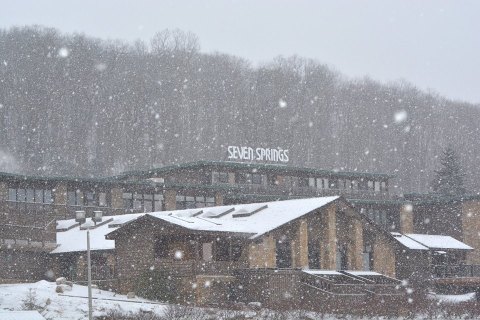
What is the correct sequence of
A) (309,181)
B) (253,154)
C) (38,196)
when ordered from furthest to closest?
1. (253,154)
2. (309,181)
3. (38,196)

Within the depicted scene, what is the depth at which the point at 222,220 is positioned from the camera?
5594 centimetres

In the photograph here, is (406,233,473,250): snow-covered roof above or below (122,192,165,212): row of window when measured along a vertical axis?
below

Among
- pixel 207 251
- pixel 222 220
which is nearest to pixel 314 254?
pixel 222 220

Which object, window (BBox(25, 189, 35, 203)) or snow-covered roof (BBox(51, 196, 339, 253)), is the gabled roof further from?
window (BBox(25, 189, 35, 203))

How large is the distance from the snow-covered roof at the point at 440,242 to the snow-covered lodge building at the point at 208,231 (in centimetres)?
11

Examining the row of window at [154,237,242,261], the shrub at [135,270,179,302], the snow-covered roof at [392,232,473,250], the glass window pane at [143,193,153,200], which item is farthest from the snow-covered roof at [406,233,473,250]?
the shrub at [135,270,179,302]

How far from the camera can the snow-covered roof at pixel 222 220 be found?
175 feet

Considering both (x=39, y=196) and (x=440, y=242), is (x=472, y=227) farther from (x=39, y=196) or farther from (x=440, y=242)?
(x=39, y=196)

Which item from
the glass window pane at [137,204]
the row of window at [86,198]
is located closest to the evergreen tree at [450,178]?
the glass window pane at [137,204]

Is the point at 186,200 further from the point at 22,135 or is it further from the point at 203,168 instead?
the point at 22,135

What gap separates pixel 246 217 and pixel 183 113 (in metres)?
44.8

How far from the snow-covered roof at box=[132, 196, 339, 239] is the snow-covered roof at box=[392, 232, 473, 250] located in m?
12.1

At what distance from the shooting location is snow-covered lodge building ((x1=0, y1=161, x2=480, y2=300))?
174ft

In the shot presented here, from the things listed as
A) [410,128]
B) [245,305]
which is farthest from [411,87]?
[245,305]
